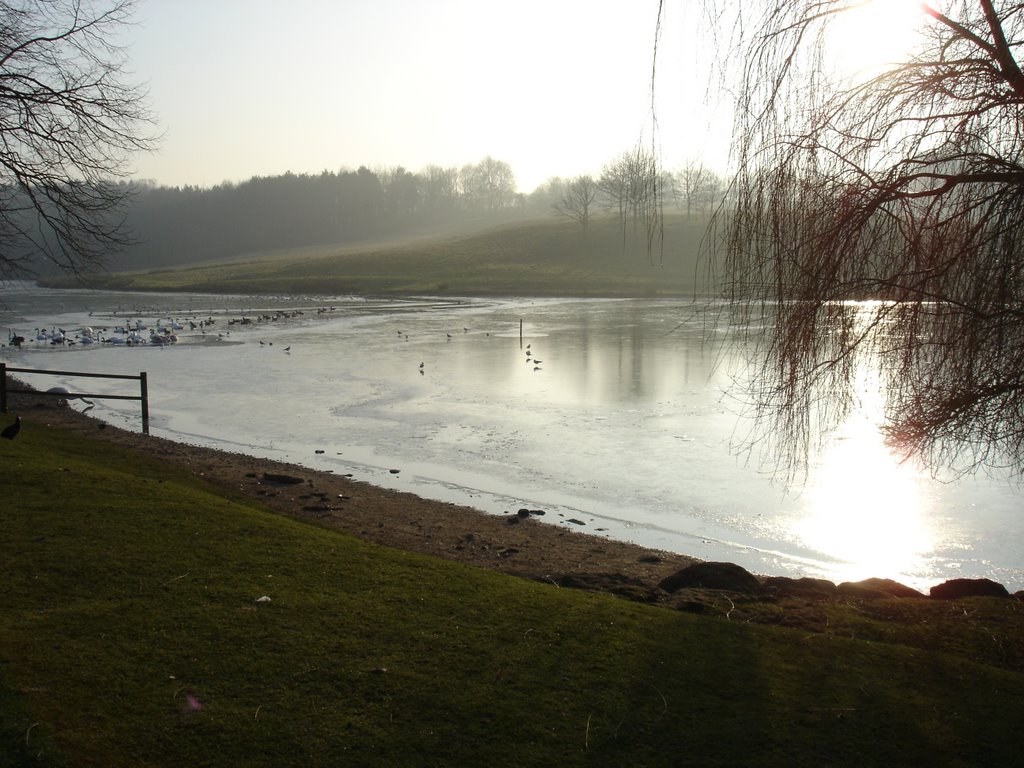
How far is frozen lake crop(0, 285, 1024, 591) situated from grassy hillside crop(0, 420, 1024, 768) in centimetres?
442

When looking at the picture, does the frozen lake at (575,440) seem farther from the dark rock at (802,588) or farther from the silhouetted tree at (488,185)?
the silhouetted tree at (488,185)

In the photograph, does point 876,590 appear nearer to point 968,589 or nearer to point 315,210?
point 968,589

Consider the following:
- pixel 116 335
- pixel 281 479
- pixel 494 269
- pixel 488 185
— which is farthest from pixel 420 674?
pixel 488 185

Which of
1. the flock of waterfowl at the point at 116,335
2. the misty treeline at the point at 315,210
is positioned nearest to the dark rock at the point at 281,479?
the flock of waterfowl at the point at 116,335

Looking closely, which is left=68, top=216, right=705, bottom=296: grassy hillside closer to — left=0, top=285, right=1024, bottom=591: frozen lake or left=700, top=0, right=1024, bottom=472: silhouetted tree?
left=0, top=285, right=1024, bottom=591: frozen lake

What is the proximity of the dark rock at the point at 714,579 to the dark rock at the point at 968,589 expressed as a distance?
1797mm

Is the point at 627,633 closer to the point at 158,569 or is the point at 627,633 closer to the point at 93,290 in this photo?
the point at 158,569

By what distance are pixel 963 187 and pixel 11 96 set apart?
9.58m

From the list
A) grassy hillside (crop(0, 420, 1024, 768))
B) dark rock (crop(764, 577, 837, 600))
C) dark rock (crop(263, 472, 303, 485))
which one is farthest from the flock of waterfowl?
dark rock (crop(764, 577, 837, 600))

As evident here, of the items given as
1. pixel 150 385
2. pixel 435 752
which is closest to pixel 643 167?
pixel 435 752

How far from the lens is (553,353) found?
1261 inches

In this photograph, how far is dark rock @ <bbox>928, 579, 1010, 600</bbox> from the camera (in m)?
7.76

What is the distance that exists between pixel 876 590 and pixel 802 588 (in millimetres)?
701

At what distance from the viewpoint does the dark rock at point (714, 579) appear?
7.91 m
